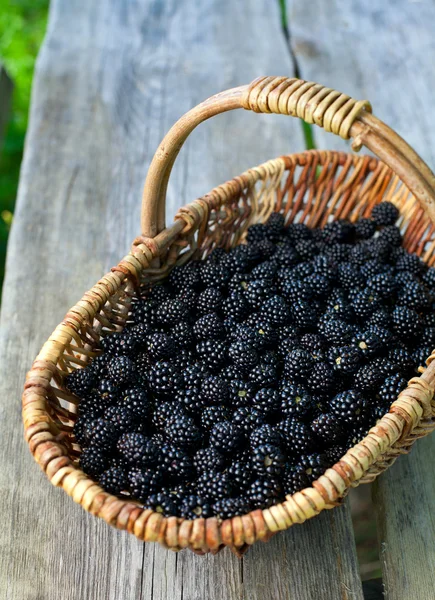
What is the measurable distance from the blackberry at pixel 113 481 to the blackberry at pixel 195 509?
0.37 feet

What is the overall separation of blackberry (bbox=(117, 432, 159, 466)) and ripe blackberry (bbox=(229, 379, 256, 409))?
0.18m

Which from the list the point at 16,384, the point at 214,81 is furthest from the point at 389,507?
the point at 214,81

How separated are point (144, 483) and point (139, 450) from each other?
0.06 m

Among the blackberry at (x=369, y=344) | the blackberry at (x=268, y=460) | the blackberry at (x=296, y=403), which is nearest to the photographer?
the blackberry at (x=268, y=460)

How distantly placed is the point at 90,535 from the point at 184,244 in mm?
671

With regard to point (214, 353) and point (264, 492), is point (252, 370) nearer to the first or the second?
point (214, 353)

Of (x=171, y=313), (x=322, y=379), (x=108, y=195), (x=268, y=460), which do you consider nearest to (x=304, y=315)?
(x=322, y=379)

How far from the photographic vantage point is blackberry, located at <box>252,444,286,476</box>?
103cm

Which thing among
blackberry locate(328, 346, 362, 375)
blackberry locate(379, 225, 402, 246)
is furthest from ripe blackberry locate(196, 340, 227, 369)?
blackberry locate(379, 225, 402, 246)

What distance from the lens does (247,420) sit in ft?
3.66

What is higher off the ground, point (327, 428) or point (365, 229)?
point (365, 229)

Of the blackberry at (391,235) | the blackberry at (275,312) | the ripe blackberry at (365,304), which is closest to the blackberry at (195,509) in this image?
the blackberry at (275,312)

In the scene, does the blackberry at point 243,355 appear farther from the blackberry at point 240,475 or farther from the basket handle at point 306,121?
the basket handle at point 306,121

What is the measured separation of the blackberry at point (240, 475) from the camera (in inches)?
40.9
